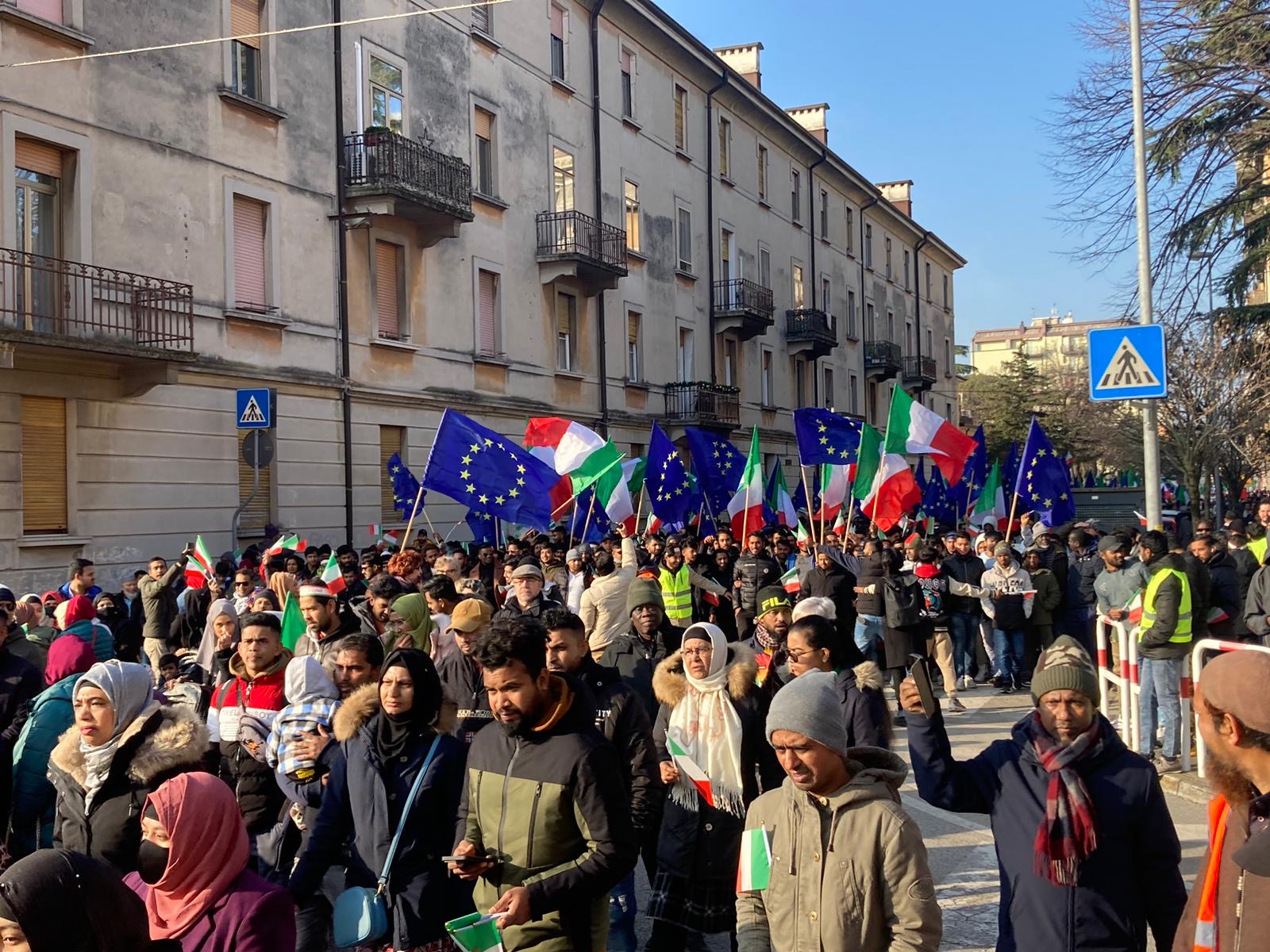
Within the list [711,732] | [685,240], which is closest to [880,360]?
[685,240]

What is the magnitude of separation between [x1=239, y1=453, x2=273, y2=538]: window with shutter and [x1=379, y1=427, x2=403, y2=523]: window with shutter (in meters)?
2.68

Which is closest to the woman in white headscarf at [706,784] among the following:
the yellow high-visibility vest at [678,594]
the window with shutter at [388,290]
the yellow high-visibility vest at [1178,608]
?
the yellow high-visibility vest at [1178,608]

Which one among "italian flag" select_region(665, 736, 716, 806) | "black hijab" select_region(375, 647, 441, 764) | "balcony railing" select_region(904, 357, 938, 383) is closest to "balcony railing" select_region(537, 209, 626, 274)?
"italian flag" select_region(665, 736, 716, 806)

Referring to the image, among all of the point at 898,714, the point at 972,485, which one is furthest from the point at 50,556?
the point at 972,485

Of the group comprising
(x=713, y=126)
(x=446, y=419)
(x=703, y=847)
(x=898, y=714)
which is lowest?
(x=898, y=714)

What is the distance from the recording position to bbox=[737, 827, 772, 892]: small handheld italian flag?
3336 millimetres

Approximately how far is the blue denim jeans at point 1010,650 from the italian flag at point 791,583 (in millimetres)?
2233

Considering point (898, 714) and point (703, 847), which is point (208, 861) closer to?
point (703, 847)

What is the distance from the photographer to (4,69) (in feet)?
46.3

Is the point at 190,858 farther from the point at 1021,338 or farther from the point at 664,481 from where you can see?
the point at 1021,338

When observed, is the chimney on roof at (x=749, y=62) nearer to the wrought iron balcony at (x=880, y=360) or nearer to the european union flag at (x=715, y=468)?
the wrought iron balcony at (x=880, y=360)

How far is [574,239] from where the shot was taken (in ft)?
Result: 85.1

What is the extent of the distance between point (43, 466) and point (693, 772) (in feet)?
41.2

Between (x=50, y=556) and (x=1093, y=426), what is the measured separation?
37.1 m
